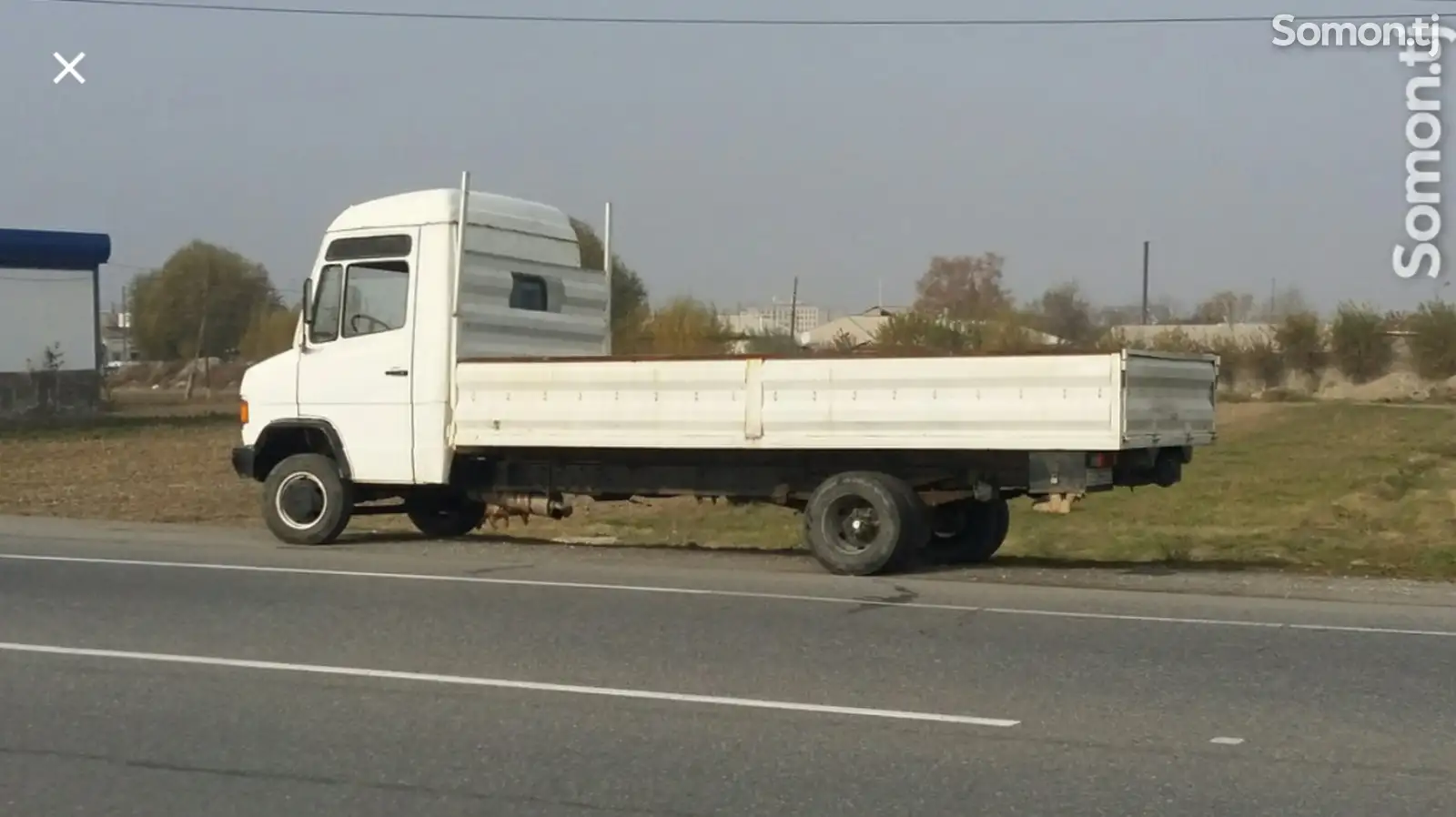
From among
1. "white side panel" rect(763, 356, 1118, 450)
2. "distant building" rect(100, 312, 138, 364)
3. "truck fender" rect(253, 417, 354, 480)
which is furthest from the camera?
"distant building" rect(100, 312, 138, 364)

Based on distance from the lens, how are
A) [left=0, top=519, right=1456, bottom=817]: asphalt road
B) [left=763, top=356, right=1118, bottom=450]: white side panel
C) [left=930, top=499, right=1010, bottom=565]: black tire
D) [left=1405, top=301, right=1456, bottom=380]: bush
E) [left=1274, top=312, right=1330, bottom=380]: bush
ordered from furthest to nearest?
1. [left=1274, top=312, right=1330, bottom=380]: bush
2. [left=1405, top=301, right=1456, bottom=380]: bush
3. [left=930, top=499, right=1010, bottom=565]: black tire
4. [left=763, top=356, right=1118, bottom=450]: white side panel
5. [left=0, top=519, right=1456, bottom=817]: asphalt road

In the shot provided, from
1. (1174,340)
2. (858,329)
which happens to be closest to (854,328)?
(858,329)

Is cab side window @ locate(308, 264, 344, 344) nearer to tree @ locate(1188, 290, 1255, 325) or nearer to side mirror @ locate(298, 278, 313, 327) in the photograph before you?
side mirror @ locate(298, 278, 313, 327)

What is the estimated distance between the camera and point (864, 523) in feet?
42.5

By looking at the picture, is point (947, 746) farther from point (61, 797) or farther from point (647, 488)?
point (647, 488)

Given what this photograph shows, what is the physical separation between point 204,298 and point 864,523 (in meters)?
72.7

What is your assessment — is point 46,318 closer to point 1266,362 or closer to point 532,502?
point 532,502

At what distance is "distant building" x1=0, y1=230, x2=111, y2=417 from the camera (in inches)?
1590

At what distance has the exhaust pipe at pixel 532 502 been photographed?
14523mm

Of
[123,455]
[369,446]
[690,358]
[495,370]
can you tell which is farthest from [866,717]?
[123,455]

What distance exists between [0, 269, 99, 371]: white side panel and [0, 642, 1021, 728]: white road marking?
33891mm

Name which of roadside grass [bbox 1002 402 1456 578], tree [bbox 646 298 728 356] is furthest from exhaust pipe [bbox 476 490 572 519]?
tree [bbox 646 298 728 356]

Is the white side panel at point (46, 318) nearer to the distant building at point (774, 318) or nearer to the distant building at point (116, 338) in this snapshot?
the distant building at point (774, 318)

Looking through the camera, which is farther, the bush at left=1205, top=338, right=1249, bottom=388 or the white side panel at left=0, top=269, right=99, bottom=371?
the bush at left=1205, top=338, right=1249, bottom=388
